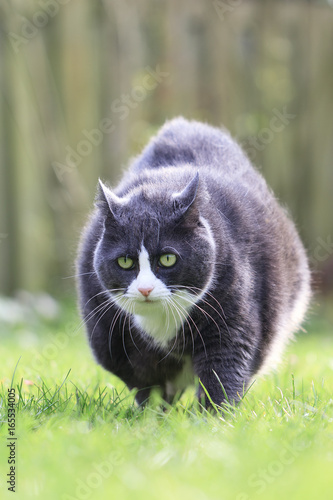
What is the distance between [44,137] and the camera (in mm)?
6211

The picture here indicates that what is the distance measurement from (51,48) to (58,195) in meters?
1.39

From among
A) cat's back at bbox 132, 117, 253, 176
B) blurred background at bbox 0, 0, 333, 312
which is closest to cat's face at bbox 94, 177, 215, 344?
cat's back at bbox 132, 117, 253, 176

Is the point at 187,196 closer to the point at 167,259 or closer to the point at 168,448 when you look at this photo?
the point at 167,259

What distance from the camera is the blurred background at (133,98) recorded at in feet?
20.0

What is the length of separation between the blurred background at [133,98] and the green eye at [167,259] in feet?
9.80

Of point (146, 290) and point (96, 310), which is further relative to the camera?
point (96, 310)

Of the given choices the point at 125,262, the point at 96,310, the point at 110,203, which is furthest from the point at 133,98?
the point at 125,262

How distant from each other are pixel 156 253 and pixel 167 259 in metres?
0.05

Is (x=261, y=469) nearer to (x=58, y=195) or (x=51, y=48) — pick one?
(x=58, y=195)

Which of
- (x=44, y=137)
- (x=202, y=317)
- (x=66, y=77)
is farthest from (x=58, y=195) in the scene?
(x=202, y=317)

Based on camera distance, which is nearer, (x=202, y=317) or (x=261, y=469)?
(x=261, y=469)

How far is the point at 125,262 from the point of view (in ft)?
8.66

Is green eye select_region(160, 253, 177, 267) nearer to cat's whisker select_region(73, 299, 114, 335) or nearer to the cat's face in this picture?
the cat's face

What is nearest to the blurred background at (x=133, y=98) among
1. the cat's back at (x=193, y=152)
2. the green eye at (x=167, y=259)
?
the cat's back at (x=193, y=152)
